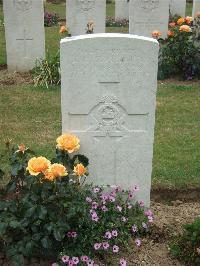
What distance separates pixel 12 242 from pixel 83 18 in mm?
8251

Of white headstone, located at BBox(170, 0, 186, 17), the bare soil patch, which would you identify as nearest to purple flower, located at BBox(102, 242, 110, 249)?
the bare soil patch

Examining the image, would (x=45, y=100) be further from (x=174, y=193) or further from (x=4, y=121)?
(x=174, y=193)

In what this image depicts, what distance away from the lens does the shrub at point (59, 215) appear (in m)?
3.09

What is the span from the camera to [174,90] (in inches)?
336

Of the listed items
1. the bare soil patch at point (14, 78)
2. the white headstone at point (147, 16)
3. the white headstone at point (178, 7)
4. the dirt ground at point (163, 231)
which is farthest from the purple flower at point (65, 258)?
the white headstone at point (178, 7)

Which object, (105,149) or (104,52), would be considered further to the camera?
(105,149)

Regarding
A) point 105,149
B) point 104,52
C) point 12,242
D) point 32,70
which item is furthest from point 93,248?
point 32,70

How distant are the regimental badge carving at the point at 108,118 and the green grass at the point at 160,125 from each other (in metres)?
1.25

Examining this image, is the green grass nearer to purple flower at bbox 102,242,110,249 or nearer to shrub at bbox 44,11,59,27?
purple flower at bbox 102,242,110,249

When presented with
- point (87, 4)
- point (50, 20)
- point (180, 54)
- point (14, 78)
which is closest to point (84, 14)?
point (87, 4)

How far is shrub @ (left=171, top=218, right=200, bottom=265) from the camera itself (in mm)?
3371

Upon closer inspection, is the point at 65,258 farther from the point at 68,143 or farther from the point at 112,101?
the point at 112,101

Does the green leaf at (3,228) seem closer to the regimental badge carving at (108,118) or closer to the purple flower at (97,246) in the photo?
the purple flower at (97,246)

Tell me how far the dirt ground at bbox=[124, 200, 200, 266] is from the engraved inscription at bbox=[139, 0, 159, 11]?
21.4 feet
